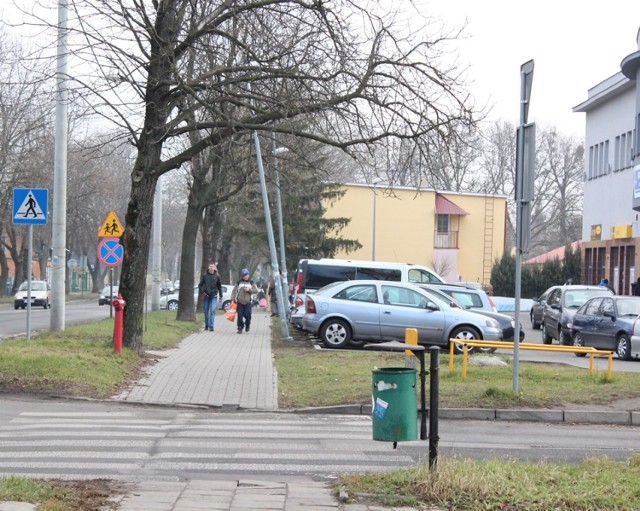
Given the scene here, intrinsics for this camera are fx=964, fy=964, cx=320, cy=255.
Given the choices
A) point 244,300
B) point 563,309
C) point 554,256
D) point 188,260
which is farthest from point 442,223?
point 563,309

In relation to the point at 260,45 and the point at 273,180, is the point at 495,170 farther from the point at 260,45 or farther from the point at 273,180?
the point at 260,45

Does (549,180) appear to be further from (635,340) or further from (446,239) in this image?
(635,340)

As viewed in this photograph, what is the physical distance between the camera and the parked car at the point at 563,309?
23.9m

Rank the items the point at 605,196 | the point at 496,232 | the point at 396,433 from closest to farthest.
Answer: the point at 396,433, the point at 605,196, the point at 496,232

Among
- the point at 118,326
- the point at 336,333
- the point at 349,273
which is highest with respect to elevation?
the point at 349,273

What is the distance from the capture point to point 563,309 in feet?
82.3

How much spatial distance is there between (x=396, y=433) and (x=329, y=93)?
380 inches

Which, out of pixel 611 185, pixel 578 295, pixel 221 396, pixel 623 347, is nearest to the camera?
pixel 221 396

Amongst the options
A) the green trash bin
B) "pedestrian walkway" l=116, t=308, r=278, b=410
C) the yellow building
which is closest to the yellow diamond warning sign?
"pedestrian walkway" l=116, t=308, r=278, b=410

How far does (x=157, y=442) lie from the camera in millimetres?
9734

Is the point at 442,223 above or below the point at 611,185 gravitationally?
below

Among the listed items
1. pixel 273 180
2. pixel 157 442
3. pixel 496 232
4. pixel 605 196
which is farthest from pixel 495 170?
pixel 157 442

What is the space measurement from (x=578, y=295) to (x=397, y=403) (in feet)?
72.4

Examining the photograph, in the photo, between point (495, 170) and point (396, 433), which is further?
point (495, 170)
